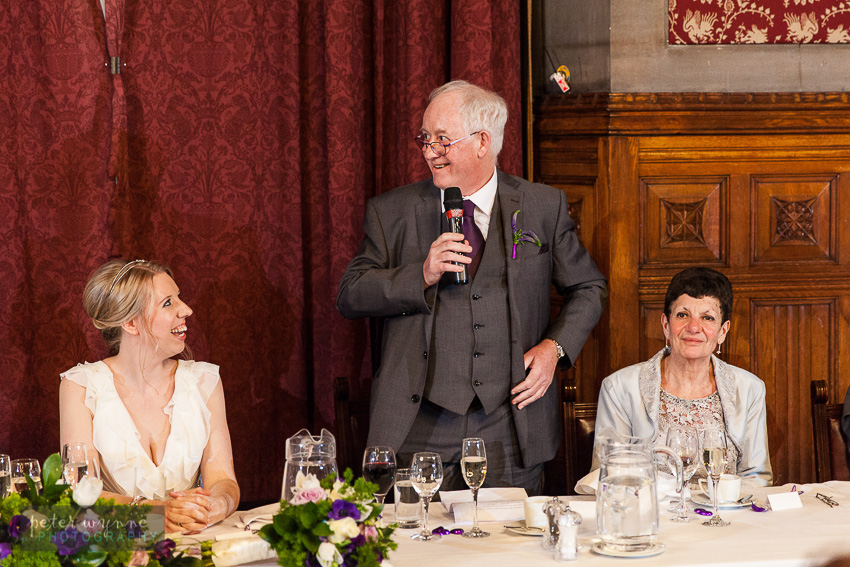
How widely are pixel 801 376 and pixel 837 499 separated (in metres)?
1.36

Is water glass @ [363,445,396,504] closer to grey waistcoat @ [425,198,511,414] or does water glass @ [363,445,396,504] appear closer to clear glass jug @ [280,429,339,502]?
clear glass jug @ [280,429,339,502]

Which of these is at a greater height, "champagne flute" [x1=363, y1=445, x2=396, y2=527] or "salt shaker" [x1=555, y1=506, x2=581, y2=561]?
"champagne flute" [x1=363, y1=445, x2=396, y2=527]

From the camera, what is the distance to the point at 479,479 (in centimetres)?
214

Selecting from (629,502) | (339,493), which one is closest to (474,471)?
(629,502)

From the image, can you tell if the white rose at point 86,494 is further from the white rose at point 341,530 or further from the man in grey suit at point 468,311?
the man in grey suit at point 468,311

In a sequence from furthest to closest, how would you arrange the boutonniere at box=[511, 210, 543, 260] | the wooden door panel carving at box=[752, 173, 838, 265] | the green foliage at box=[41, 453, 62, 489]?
the wooden door panel carving at box=[752, 173, 838, 265]
the boutonniere at box=[511, 210, 543, 260]
the green foliage at box=[41, 453, 62, 489]

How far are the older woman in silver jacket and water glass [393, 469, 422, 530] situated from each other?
3.19 feet

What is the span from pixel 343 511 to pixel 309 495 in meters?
0.07

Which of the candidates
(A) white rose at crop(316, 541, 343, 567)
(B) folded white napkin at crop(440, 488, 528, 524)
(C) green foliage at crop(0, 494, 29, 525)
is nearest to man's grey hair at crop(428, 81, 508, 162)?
(B) folded white napkin at crop(440, 488, 528, 524)

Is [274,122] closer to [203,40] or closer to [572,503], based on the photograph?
[203,40]

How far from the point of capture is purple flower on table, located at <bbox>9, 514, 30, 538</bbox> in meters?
1.62

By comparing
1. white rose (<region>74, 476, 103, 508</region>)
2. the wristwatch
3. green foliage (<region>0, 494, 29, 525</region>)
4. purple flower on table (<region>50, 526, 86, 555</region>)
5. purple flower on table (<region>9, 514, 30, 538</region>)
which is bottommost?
purple flower on table (<region>50, 526, 86, 555</region>)

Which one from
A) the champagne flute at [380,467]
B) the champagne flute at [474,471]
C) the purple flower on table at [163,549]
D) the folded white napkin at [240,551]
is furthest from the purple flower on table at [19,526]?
the champagne flute at [474,471]

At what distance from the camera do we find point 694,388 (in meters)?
3.01
